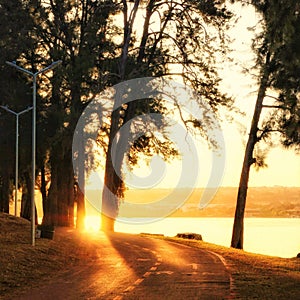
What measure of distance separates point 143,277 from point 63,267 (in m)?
4.30

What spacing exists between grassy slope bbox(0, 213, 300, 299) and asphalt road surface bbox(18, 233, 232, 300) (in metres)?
0.50

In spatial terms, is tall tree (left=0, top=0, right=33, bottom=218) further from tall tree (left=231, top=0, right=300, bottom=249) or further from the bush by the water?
tall tree (left=231, top=0, right=300, bottom=249)

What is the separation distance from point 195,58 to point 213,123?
4.31 metres

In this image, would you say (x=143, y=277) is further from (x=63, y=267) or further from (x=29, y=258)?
(x=29, y=258)

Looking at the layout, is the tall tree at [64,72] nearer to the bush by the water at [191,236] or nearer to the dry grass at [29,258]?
the bush by the water at [191,236]

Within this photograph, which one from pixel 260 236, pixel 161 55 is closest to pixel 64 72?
pixel 161 55

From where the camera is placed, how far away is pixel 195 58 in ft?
144

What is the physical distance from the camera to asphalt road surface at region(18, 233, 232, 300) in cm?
1648

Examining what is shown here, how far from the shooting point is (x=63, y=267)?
2336cm

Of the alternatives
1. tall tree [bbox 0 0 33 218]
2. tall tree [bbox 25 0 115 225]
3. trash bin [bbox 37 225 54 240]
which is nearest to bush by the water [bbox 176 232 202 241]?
tall tree [bbox 25 0 115 225]

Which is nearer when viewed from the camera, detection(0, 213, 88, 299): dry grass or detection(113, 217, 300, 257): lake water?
detection(0, 213, 88, 299): dry grass

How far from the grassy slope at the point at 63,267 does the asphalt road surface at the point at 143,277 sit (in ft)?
1.65

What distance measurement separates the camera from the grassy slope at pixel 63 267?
57.2 ft

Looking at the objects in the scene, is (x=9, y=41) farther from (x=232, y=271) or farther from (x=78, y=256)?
(x=232, y=271)
